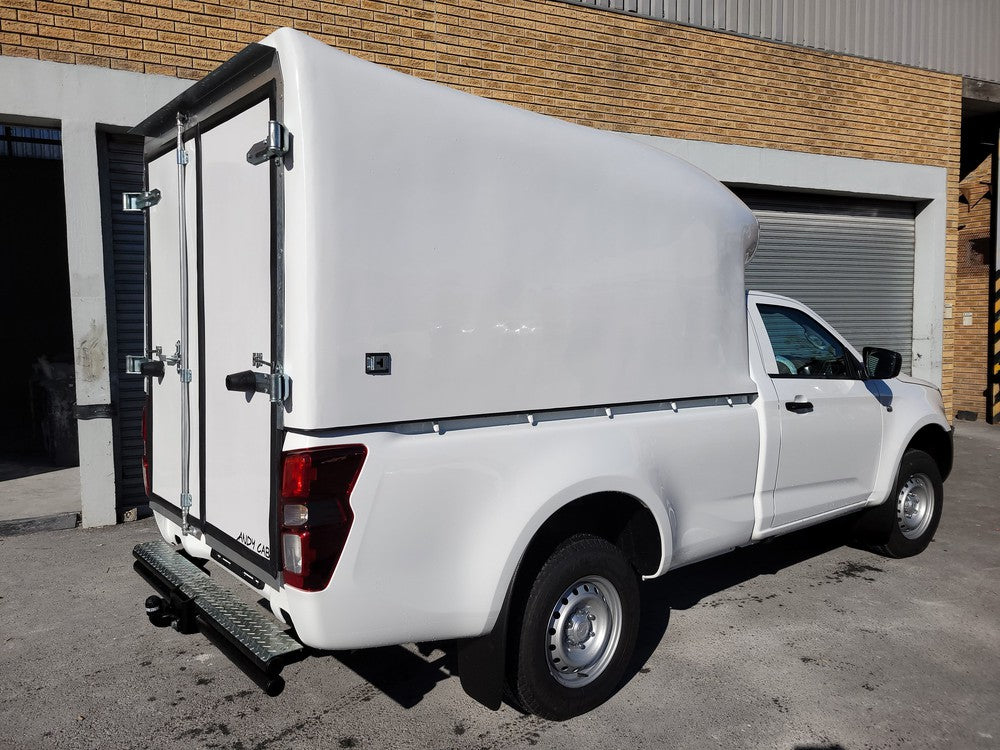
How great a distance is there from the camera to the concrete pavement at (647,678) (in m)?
3.26

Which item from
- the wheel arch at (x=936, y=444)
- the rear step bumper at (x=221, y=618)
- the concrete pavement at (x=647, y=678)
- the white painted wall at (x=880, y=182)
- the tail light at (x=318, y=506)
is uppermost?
the white painted wall at (x=880, y=182)

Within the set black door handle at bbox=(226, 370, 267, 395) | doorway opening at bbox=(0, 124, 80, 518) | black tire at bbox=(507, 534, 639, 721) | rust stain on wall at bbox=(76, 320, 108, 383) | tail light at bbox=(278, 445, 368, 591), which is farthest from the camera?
doorway opening at bbox=(0, 124, 80, 518)

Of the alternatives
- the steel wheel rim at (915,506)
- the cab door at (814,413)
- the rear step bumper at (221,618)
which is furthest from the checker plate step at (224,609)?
the steel wheel rim at (915,506)

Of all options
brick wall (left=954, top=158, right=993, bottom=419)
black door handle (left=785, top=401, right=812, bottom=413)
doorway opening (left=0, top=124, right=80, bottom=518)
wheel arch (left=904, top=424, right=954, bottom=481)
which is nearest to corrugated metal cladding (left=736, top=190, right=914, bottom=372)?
brick wall (left=954, top=158, right=993, bottom=419)

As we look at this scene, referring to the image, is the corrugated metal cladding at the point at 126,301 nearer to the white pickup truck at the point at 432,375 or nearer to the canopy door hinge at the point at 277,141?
the white pickup truck at the point at 432,375

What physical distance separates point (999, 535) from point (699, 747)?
452 cm

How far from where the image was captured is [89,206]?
6230 mm

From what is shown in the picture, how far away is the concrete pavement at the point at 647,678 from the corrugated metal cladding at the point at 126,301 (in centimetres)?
139

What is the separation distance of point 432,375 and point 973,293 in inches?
516

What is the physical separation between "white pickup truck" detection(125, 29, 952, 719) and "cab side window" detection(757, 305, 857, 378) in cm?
43

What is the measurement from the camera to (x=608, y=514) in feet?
11.9

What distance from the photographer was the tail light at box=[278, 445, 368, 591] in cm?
261

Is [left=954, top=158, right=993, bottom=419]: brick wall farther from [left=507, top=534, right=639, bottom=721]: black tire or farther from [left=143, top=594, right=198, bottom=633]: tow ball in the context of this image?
[left=143, top=594, right=198, bottom=633]: tow ball

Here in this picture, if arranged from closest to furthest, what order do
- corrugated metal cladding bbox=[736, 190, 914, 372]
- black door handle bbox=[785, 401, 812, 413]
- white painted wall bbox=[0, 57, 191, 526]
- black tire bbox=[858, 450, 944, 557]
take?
black door handle bbox=[785, 401, 812, 413], black tire bbox=[858, 450, 944, 557], white painted wall bbox=[0, 57, 191, 526], corrugated metal cladding bbox=[736, 190, 914, 372]
